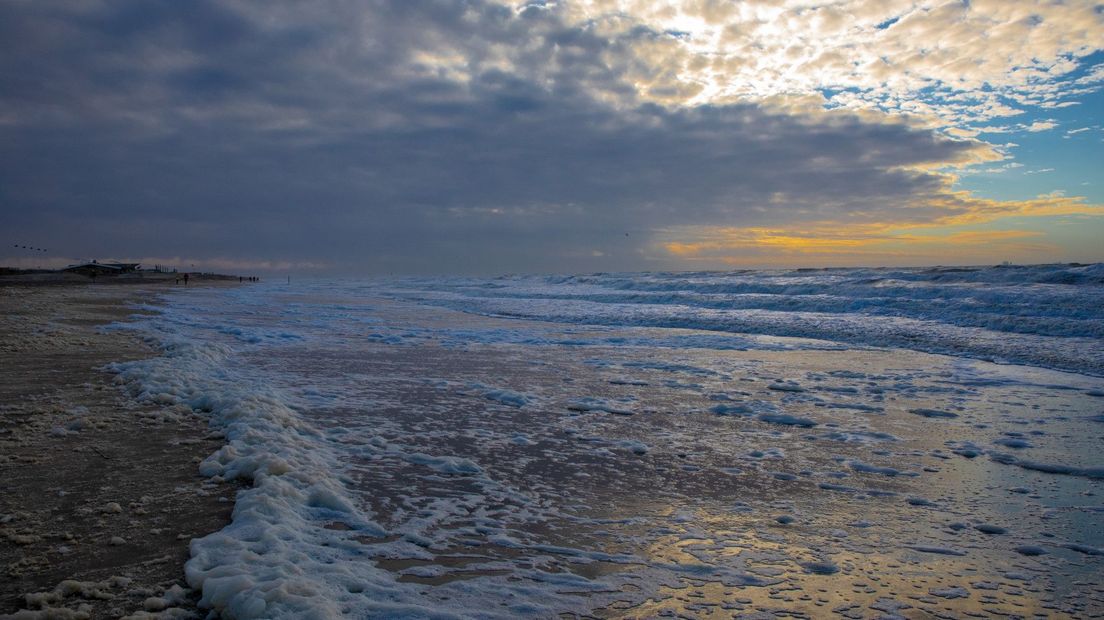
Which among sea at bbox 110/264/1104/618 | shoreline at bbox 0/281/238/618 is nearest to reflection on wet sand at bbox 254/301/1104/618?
sea at bbox 110/264/1104/618

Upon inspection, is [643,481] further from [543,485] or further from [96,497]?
[96,497]

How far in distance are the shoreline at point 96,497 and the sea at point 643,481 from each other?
0.21 metres

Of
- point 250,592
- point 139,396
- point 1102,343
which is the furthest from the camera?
point 1102,343

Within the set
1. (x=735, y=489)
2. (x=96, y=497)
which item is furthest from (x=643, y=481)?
(x=96, y=497)

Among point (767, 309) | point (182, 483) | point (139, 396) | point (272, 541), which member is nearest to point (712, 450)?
point (272, 541)

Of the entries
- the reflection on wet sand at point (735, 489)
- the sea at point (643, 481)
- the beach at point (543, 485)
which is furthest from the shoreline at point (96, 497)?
the reflection on wet sand at point (735, 489)

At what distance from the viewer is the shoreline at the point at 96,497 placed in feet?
9.70

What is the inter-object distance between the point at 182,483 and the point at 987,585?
533cm

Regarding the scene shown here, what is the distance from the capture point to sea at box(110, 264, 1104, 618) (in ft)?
10.8

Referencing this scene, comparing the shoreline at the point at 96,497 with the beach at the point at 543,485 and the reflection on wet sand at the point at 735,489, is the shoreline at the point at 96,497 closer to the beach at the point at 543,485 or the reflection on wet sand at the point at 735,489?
the beach at the point at 543,485

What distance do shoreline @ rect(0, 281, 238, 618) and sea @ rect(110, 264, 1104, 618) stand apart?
0.69ft

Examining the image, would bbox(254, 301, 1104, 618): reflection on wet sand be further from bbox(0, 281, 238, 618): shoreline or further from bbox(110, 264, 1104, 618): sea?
bbox(0, 281, 238, 618): shoreline

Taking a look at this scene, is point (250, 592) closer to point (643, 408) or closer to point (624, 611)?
point (624, 611)

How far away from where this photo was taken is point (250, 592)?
9.78ft
